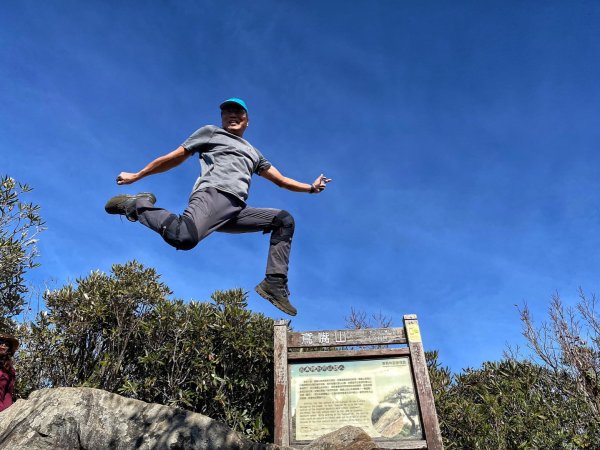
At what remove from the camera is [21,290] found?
905 cm

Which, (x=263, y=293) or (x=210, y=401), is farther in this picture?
(x=210, y=401)

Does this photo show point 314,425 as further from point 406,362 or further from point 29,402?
point 29,402

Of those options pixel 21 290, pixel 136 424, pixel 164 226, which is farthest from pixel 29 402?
pixel 21 290

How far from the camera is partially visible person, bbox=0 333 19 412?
5961mm

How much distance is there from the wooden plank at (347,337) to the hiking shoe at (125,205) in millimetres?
2955

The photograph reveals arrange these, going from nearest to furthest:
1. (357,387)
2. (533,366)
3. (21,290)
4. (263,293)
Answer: (263,293)
(357,387)
(21,290)
(533,366)

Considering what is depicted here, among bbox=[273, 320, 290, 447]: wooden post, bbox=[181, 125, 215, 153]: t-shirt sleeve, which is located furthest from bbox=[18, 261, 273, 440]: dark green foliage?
bbox=[181, 125, 215, 153]: t-shirt sleeve

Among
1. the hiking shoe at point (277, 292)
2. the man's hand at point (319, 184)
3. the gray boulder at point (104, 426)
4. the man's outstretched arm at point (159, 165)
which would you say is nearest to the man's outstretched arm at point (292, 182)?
the man's hand at point (319, 184)

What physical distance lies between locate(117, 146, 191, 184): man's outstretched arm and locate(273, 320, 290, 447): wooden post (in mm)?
2836

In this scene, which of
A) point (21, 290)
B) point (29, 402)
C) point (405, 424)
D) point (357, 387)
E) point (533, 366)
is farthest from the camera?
point (533, 366)

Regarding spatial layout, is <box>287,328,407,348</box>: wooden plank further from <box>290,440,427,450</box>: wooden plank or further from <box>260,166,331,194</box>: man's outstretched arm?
<box>260,166,331,194</box>: man's outstretched arm

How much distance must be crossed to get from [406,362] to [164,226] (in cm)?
365

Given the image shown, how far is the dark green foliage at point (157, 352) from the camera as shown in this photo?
8039 millimetres

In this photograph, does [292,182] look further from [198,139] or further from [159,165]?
[159,165]
